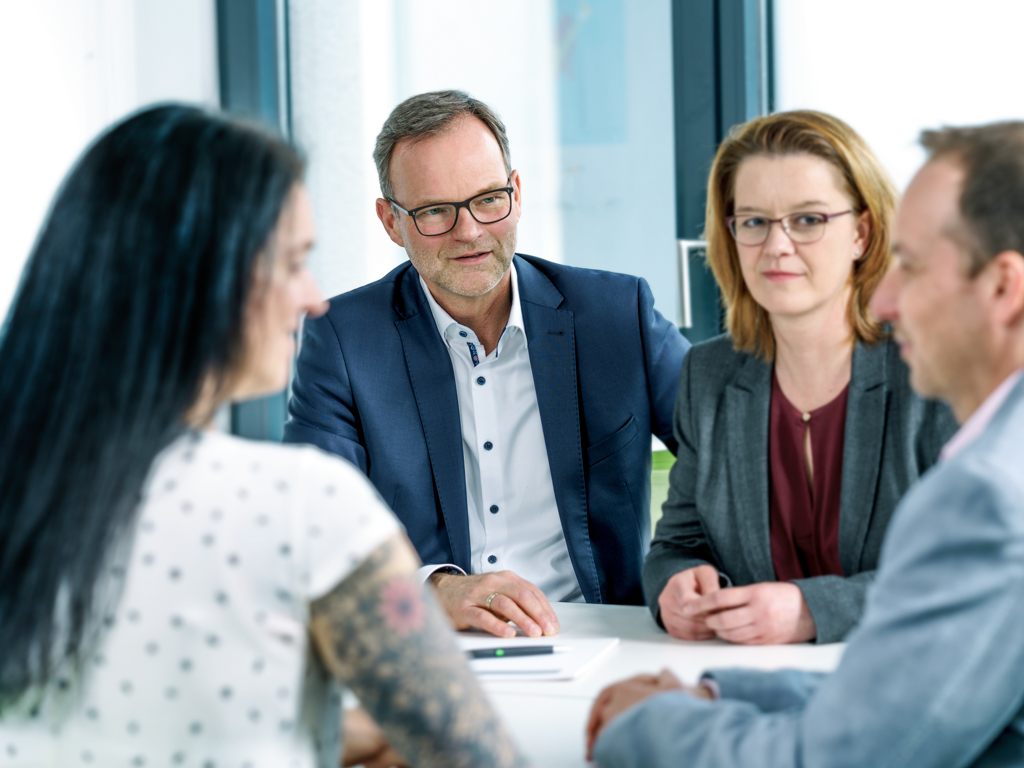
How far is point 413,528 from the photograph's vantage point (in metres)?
2.19

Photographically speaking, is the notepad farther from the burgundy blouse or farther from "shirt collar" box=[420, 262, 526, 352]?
"shirt collar" box=[420, 262, 526, 352]

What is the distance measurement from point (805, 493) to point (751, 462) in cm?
11

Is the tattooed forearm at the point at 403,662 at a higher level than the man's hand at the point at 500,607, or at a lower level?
higher

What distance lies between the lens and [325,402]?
2.25 metres

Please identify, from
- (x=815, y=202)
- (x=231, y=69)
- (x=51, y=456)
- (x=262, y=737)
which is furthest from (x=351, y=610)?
(x=231, y=69)

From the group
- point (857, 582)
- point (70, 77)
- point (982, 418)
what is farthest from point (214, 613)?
point (70, 77)

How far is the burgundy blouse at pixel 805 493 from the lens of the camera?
178 cm

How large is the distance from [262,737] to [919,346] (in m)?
0.79

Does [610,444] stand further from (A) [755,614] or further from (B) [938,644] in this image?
(B) [938,644]

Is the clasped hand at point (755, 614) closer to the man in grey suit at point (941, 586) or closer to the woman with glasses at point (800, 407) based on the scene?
the woman with glasses at point (800, 407)

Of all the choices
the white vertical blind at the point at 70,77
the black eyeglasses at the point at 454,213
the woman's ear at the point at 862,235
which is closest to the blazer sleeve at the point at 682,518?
the woman's ear at the point at 862,235

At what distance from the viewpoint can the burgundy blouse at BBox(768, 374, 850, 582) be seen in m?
1.78

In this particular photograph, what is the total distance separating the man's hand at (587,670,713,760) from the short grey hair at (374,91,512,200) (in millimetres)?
1416

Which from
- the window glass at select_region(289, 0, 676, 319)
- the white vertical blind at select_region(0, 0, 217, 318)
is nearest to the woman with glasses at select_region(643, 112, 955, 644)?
the window glass at select_region(289, 0, 676, 319)
